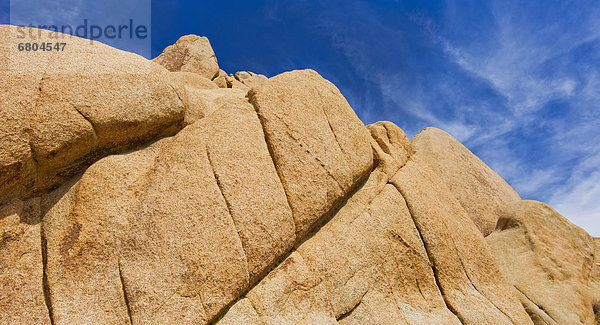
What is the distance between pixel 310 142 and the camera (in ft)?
33.6

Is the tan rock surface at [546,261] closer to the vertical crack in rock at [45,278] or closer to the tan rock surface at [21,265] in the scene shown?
the vertical crack in rock at [45,278]

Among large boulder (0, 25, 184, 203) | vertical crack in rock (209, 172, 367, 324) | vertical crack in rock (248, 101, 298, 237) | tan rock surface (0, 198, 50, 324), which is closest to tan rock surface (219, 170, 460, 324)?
vertical crack in rock (209, 172, 367, 324)

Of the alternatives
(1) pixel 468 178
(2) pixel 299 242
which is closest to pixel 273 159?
(2) pixel 299 242

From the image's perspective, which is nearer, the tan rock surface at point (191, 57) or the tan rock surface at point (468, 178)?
the tan rock surface at point (468, 178)

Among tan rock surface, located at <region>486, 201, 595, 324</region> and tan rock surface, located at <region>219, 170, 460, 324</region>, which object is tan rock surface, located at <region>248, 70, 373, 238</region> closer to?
tan rock surface, located at <region>219, 170, 460, 324</region>

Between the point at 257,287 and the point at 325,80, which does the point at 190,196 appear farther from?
the point at 325,80

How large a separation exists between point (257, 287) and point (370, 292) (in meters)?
3.43

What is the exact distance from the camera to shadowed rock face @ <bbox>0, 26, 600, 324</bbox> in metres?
7.19

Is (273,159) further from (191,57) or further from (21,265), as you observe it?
(191,57)

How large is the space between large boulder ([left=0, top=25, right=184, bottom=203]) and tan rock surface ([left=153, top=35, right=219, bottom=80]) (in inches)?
600

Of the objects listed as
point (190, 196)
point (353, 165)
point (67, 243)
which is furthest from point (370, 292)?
point (67, 243)

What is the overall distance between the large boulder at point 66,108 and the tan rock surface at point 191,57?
1524cm

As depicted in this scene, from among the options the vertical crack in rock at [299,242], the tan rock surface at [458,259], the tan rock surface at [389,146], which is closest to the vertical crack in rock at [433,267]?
the tan rock surface at [458,259]

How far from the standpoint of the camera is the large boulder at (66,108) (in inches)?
286
